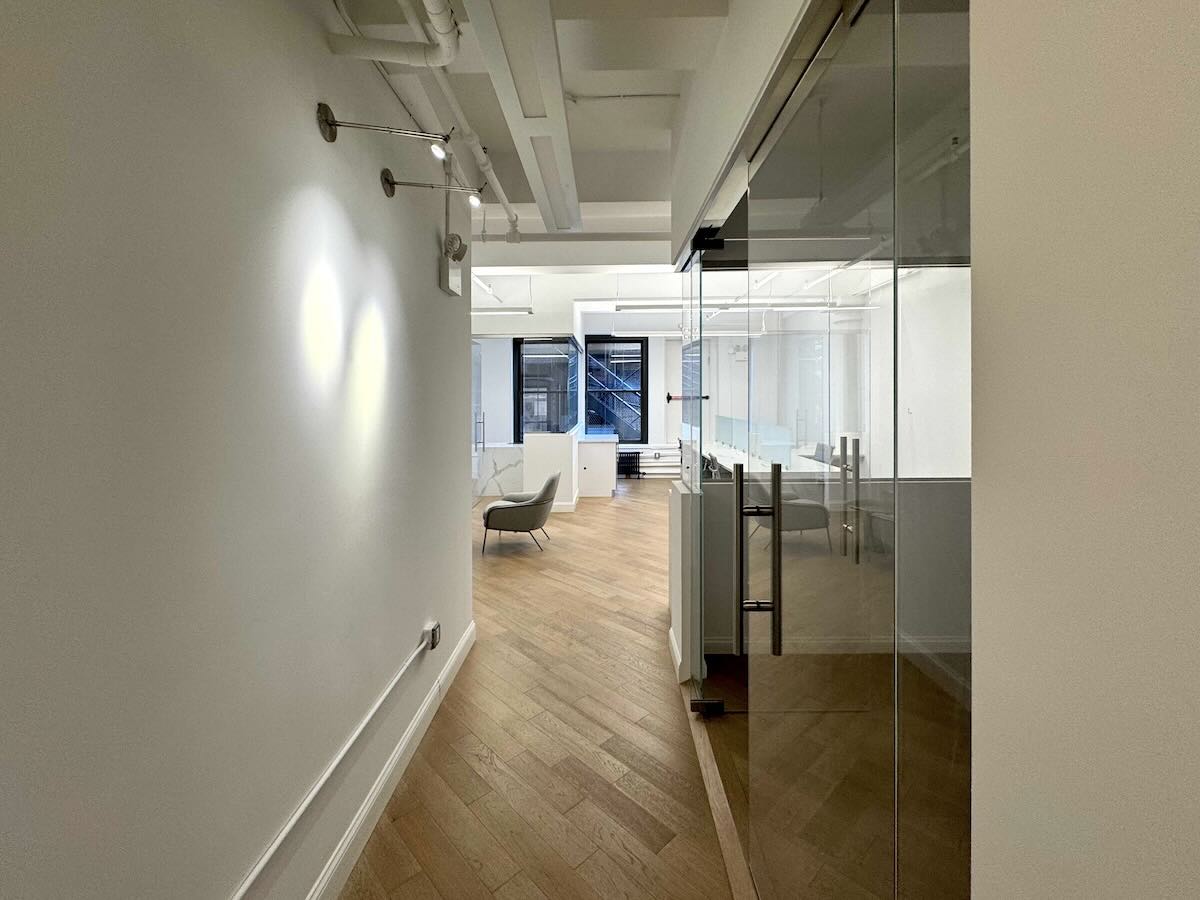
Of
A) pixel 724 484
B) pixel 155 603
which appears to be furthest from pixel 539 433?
pixel 155 603

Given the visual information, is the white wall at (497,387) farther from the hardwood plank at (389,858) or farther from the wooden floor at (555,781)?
the hardwood plank at (389,858)

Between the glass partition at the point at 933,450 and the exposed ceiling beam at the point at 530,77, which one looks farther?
the exposed ceiling beam at the point at 530,77

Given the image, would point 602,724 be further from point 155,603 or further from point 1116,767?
point 1116,767

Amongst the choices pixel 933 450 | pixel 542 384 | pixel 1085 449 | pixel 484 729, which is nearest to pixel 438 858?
pixel 484 729

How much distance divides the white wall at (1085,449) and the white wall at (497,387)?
938 cm

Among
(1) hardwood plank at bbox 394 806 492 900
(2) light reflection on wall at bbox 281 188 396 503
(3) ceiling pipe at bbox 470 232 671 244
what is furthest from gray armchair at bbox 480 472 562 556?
(1) hardwood plank at bbox 394 806 492 900

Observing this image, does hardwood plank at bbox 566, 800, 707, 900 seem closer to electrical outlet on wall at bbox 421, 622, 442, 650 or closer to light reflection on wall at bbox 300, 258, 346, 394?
electrical outlet on wall at bbox 421, 622, 442, 650

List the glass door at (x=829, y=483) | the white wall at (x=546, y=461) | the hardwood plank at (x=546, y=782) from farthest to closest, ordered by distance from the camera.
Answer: the white wall at (x=546, y=461), the hardwood plank at (x=546, y=782), the glass door at (x=829, y=483)

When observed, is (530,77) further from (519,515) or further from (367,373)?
(519,515)

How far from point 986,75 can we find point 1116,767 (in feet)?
2.33

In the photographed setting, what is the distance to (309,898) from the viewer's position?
1662 millimetres

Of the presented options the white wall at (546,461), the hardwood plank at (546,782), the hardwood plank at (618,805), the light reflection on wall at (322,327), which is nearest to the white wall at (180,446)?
the light reflection on wall at (322,327)

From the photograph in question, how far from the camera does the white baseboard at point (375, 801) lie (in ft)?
5.84

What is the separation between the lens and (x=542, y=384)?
9633 mm
